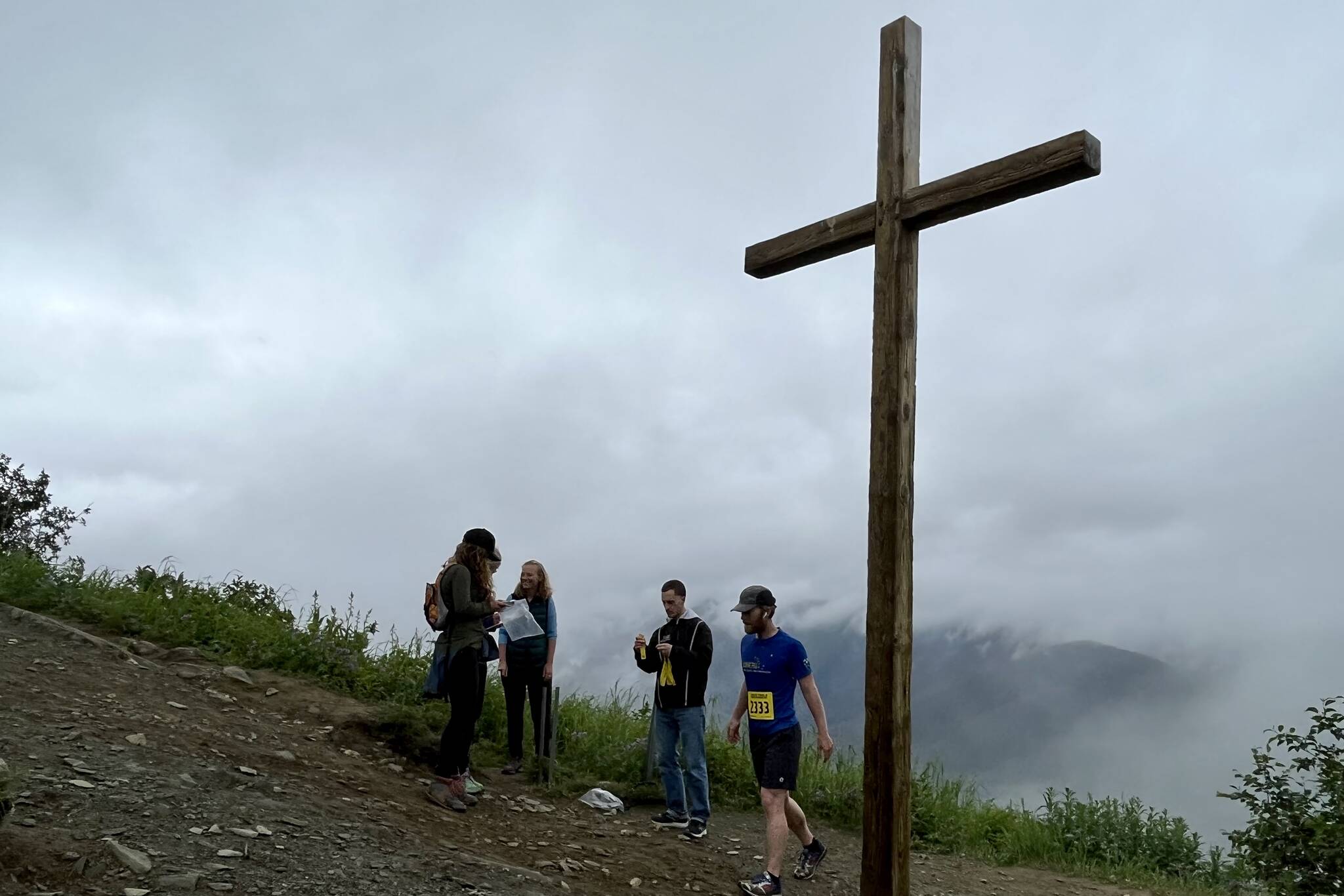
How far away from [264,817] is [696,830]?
354cm

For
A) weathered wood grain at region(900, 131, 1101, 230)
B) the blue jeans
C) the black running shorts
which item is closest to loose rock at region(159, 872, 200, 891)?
the black running shorts

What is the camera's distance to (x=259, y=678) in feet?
33.5

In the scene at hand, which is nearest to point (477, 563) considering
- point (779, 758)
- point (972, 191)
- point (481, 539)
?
point (481, 539)

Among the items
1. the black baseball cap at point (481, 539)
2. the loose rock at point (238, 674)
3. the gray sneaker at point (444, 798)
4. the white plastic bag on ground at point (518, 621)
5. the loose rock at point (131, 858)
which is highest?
the black baseball cap at point (481, 539)

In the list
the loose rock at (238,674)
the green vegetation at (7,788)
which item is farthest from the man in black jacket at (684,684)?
the green vegetation at (7,788)

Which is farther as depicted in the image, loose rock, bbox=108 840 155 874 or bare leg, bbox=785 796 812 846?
bare leg, bbox=785 796 812 846

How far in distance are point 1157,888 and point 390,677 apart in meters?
7.58

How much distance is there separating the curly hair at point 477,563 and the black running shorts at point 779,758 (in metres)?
2.31

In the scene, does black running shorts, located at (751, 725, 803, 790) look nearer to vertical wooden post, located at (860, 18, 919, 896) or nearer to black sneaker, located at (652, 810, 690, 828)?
vertical wooden post, located at (860, 18, 919, 896)

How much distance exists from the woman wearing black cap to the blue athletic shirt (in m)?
2.07

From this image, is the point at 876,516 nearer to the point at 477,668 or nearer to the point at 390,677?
the point at 477,668

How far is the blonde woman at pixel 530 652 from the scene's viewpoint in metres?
9.48

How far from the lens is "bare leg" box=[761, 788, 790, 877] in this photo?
714 centimetres

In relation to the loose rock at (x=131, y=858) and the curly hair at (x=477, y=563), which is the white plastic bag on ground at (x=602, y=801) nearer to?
the curly hair at (x=477, y=563)
